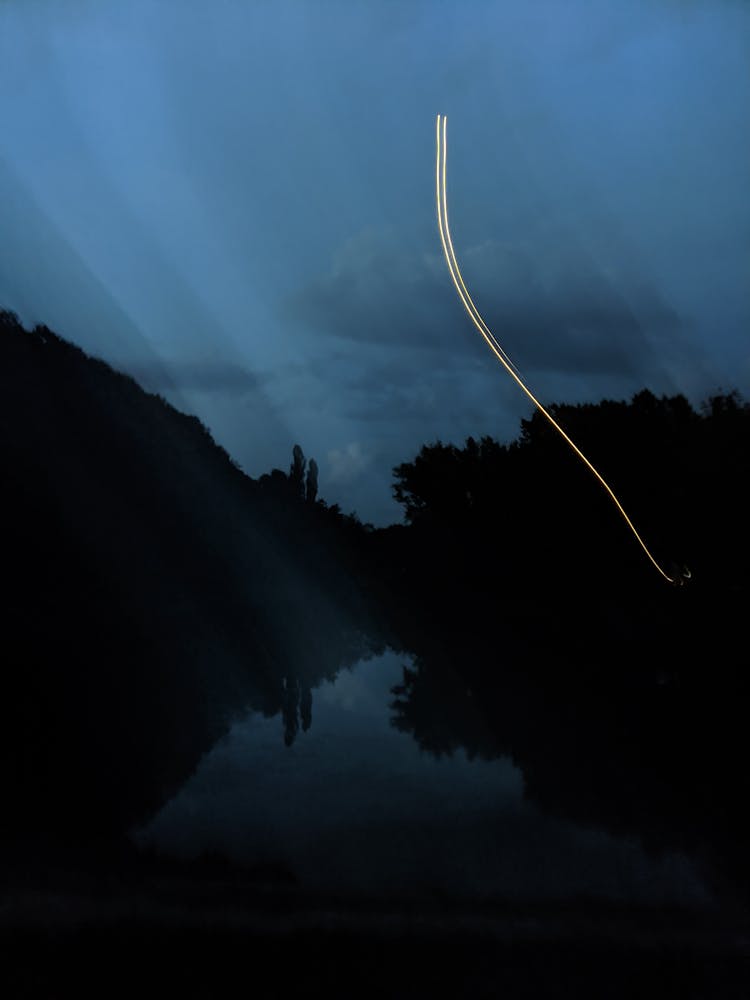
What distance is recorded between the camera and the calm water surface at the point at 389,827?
5.61 meters

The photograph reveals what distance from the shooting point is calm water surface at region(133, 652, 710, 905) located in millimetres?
5609

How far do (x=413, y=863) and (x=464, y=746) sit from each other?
231 centimetres

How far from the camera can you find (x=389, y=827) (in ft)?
20.6

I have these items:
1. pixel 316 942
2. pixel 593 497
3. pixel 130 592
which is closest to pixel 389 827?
pixel 316 942

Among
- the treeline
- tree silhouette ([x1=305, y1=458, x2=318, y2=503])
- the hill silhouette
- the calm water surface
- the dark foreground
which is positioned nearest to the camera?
the dark foreground

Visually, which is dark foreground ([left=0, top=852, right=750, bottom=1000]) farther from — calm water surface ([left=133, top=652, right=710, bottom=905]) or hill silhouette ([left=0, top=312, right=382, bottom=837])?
hill silhouette ([left=0, top=312, right=382, bottom=837])

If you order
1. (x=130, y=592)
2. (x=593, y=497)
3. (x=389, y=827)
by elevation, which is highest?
(x=593, y=497)

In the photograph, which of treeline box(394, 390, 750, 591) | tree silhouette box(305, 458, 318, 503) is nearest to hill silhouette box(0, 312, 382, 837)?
tree silhouette box(305, 458, 318, 503)

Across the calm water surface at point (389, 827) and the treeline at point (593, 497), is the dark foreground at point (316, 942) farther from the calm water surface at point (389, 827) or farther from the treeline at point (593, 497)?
the treeline at point (593, 497)

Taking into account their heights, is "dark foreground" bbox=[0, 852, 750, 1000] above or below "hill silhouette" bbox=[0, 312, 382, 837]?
below

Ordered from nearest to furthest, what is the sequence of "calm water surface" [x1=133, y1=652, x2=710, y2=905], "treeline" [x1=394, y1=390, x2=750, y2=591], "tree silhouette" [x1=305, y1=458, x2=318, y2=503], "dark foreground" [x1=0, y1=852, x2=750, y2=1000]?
1. "dark foreground" [x1=0, y1=852, x2=750, y2=1000]
2. "calm water surface" [x1=133, y1=652, x2=710, y2=905]
3. "tree silhouette" [x1=305, y1=458, x2=318, y2=503]
4. "treeline" [x1=394, y1=390, x2=750, y2=591]

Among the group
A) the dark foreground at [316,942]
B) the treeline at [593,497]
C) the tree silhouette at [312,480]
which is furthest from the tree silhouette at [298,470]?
the dark foreground at [316,942]

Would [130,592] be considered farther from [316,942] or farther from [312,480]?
[316,942]

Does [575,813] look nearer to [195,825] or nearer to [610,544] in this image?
[195,825]
